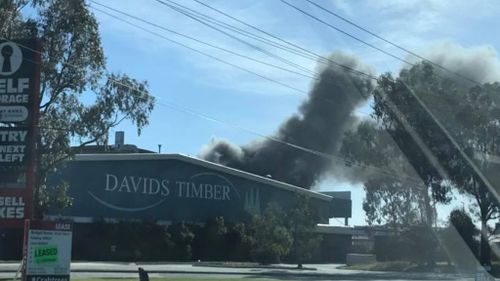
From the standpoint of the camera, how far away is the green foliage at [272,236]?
57750mm

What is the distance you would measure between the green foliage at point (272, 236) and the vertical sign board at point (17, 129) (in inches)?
1424

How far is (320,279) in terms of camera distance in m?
38.4

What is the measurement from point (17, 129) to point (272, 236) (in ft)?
122

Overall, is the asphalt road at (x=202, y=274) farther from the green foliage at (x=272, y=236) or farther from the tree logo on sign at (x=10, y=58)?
the tree logo on sign at (x=10, y=58)

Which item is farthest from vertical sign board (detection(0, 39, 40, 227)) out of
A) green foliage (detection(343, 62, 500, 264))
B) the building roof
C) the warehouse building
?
green foliage (detection(343, 62, 500, 264))

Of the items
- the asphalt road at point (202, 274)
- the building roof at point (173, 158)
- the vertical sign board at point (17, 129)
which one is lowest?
the asphalt road at point (202, 274)

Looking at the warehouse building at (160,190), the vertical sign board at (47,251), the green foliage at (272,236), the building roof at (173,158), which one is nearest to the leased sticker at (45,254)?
the vertical sign board at (47,251)

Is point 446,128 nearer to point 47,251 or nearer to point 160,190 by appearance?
point 160,190

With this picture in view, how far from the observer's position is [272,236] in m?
58.3

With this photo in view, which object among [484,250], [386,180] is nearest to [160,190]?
[386,180]

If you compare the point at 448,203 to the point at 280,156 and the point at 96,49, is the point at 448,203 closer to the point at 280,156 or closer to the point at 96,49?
the point at 96,49

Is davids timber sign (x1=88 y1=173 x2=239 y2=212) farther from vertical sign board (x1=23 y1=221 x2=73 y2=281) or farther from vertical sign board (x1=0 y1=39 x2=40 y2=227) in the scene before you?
vertical sign board (x1=23 y1=221 x2=73 y2=281)

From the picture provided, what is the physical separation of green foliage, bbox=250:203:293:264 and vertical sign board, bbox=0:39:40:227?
119ft

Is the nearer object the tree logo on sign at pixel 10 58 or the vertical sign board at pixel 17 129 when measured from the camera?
the vertical sign board at pixel 17 129
